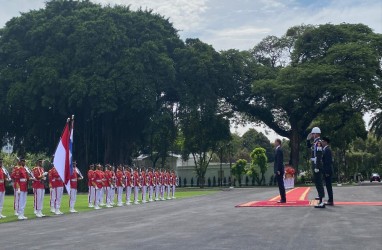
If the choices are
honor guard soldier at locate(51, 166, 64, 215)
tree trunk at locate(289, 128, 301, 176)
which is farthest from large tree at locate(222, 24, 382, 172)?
honor guard soldier at locate(51, 166, 64, 215)

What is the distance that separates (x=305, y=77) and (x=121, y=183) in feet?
111

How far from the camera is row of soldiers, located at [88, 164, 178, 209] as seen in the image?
24.8 metres

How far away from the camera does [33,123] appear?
5109 cm

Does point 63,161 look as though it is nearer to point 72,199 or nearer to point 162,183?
point 72,199

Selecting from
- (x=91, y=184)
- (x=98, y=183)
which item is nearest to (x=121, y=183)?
(x=98, y=183)

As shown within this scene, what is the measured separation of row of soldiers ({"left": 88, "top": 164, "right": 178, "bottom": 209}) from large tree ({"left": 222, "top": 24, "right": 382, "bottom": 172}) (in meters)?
26.5

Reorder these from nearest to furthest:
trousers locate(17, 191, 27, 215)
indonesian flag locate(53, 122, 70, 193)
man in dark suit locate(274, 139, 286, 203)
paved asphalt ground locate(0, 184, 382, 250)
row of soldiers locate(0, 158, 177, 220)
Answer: paved asphalt ground locate(0, 184, 382, 250) → man in dark suit locate(274, 139, 286, 203) → trousers locate(17, 191, 27, 215) → row of soldiers locate(0, 158, 177, 220) → indonesian flag locate(53, 122, 70, 193)

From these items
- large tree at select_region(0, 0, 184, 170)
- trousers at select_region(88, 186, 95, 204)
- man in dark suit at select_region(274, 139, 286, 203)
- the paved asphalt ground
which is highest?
large tree at select_region(0, 0, 184, 170)

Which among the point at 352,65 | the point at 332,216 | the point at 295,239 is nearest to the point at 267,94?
the point at 352,65

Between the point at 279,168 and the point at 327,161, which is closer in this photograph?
the point at 327,161

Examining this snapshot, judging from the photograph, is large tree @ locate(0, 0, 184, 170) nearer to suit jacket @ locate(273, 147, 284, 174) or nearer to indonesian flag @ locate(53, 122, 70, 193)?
indonesian flag @ locate(53, 122, 70, 193)

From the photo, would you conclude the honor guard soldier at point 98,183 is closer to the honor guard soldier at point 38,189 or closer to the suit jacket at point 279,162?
the honor guard soldier at point 38,189

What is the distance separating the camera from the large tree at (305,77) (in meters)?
56.1

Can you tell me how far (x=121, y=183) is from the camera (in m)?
27.0
